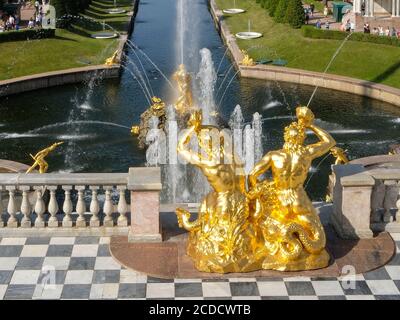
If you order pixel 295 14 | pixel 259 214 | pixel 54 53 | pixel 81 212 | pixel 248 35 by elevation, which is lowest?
pixel 248 35

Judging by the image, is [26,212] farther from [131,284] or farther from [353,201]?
[353,201]

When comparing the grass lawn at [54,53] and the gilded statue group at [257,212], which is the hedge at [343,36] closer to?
the grass lawn at [54,53]

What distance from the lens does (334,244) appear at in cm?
1642

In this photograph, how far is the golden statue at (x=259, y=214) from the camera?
15.1 meters

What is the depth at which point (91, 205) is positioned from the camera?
54.9ft

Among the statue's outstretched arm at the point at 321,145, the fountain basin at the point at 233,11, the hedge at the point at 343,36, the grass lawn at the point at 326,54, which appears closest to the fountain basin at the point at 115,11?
the fountain basin at the point at 233,11

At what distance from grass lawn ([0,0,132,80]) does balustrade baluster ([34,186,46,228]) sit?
27220mm

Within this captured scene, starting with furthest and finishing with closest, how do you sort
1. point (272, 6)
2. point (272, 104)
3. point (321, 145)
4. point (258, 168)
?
1. point (272, 6)
2. point (272, 104)
3. point (321, 145)
4. point (258, 168)

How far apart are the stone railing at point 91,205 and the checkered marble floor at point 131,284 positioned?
0.86m

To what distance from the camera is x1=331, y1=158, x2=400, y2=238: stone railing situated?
53.4ft

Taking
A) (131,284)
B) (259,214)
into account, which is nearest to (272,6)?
(259,214)

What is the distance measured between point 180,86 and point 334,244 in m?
16.7

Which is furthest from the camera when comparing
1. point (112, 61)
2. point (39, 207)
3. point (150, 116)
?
point (112, 61)

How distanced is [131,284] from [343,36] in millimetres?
37425
